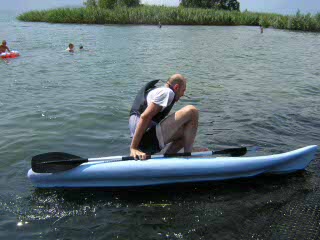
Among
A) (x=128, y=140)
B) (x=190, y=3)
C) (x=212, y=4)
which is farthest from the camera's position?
(x=212, y=4)

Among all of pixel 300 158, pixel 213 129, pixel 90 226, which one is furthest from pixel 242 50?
pixel 90 226

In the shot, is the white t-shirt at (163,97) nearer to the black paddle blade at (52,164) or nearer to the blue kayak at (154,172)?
the blue kayak at (154,172)

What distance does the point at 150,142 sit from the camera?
4520mm

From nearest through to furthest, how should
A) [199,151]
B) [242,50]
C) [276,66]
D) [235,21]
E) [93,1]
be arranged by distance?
1. [199,151]
2. [276,66]
3. [242,50]
4. [235,21]
5. [93,1]

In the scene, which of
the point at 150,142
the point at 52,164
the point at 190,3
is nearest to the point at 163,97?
the point at 150,142

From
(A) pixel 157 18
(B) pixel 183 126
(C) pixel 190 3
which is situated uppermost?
(C) pixel 190 3

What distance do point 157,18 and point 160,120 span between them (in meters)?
36.5

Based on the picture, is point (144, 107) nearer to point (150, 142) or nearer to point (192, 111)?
point (150, 142)

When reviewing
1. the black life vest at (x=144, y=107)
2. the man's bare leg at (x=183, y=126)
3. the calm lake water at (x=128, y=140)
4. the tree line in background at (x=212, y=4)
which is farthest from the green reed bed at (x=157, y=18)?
the man's bare leg at (x=183, y=126)

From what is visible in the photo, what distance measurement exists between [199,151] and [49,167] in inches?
70.9

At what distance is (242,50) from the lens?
19.4 m

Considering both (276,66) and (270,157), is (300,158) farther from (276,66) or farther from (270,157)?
(276,66)

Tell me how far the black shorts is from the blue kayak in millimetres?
232

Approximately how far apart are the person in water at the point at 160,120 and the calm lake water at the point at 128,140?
0.54 metres
